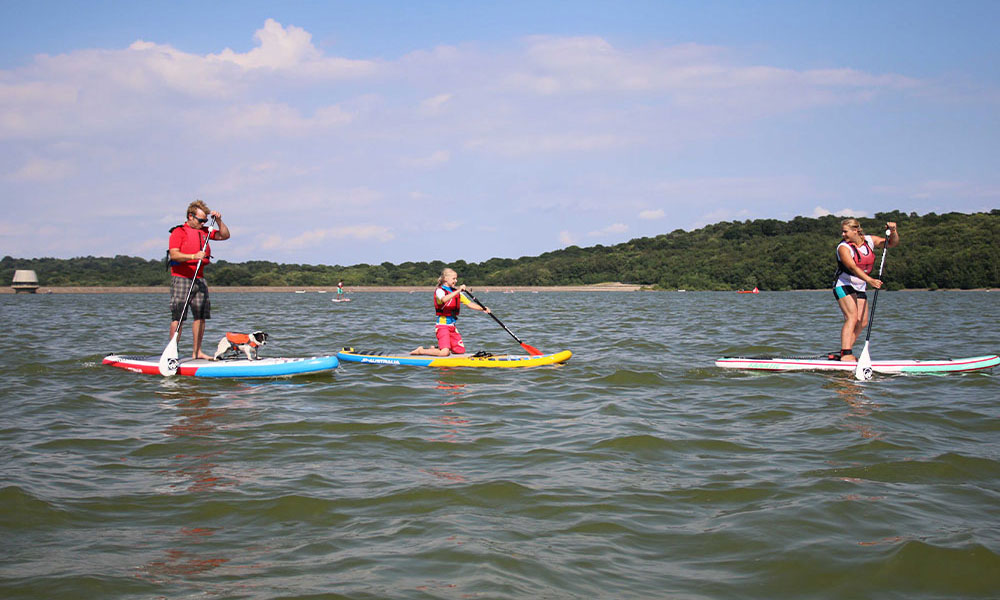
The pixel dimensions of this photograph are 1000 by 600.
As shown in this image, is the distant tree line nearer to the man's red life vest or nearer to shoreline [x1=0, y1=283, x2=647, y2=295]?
shoreline [x1=0, y1=283, x2=647, y2=295]

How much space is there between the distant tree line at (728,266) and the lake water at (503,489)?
345 ft

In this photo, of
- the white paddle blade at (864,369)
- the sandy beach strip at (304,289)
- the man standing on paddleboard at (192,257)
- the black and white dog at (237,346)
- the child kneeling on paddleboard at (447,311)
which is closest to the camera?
the white paddle blade at (864,369)

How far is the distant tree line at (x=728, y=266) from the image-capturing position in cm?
10131

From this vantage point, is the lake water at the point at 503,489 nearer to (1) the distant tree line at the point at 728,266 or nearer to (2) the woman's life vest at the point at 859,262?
(2) the woman's life vest at the point at 859,262

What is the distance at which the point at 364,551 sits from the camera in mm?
4246

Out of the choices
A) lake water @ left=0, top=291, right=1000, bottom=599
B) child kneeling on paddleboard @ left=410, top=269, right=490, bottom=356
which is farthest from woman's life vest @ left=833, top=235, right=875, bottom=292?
child kneeling on paddleboard @ left=410, top=269, right=490, bottom=356

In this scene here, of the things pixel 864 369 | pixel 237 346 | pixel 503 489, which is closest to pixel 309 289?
pixel 237 346

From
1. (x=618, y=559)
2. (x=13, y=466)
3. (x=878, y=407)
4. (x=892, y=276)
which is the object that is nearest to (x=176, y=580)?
(x=618, y=559)

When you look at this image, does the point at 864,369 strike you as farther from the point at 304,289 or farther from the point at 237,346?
the point at 304,289

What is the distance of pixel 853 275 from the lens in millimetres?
11516

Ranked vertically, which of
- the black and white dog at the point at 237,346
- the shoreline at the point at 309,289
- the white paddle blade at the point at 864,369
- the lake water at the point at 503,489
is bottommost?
the lake water at the point at 503,489

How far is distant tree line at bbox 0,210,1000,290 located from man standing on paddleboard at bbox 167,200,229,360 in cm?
10689

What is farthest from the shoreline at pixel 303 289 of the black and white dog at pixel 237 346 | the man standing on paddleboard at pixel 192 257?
the man standing on paddleboard at pixel 192 257

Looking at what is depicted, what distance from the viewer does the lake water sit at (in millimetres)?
3912
